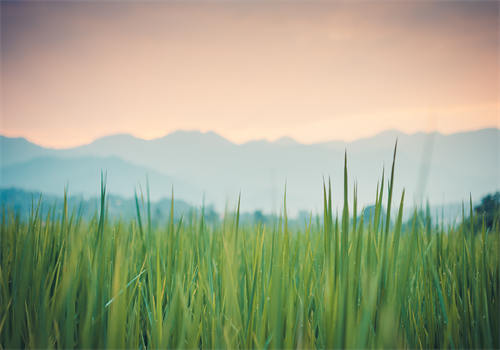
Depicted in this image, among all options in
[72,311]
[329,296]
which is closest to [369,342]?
[329,296]

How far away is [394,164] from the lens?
29.0 inches

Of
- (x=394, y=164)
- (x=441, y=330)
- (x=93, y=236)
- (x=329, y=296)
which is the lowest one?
(x=441, y=330)

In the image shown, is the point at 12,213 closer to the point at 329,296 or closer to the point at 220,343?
the point at 220,343

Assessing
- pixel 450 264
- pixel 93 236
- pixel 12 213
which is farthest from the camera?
pixel 12 213

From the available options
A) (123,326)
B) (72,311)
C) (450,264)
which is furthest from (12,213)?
(450,264)

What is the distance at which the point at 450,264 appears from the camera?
1371 millimetres

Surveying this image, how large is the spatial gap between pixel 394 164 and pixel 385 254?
24 cm

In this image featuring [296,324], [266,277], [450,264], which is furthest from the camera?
[450,264]

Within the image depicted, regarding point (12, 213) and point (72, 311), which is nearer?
point (72, 311)

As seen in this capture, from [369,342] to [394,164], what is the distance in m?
0.49

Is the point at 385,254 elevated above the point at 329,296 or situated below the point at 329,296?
above

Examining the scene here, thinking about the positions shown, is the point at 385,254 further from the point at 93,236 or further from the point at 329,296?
the point at 93,236

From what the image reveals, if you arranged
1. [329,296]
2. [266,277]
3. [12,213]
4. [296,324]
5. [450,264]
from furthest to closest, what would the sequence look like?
1. [12,213]
2. [450,264]
3. [266,277]
4. [296,324]
5. [329,296]

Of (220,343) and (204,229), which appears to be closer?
(220,343)
